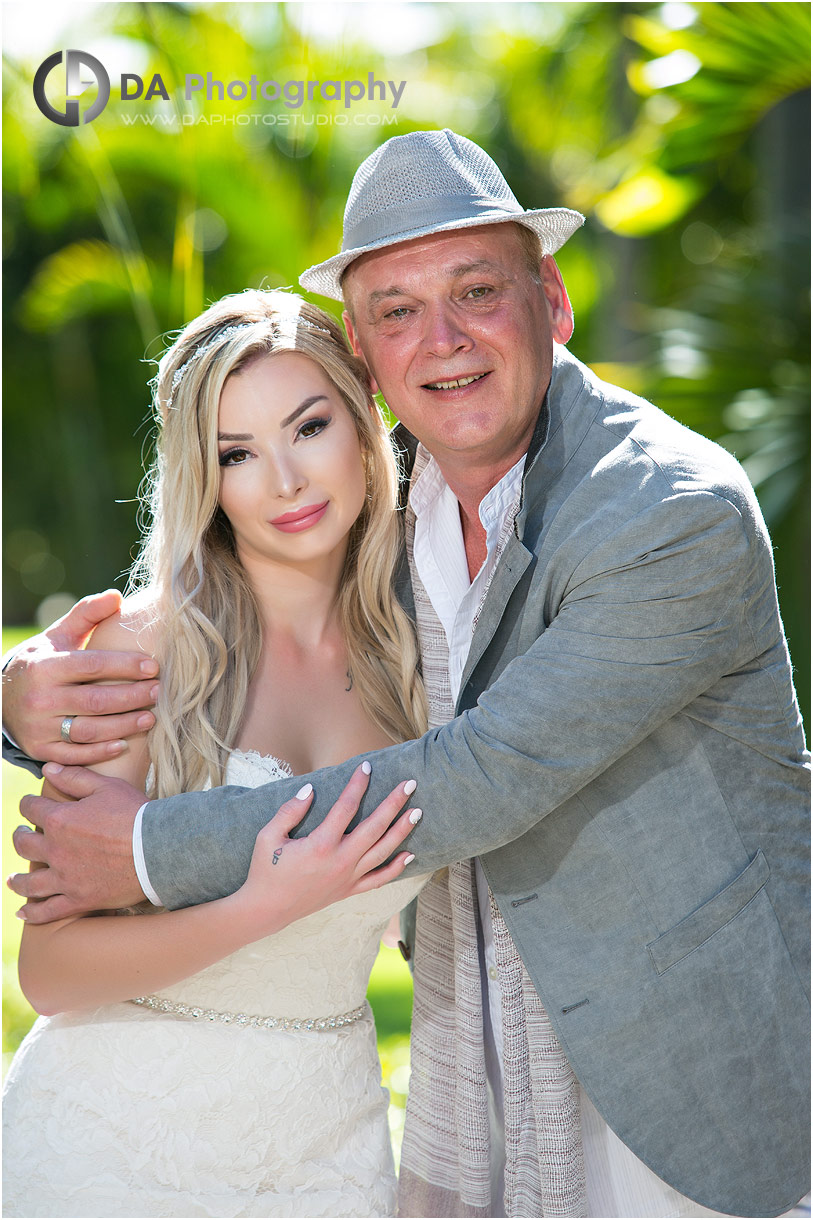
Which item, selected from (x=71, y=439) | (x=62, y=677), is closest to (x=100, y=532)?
(x=71, y=439)

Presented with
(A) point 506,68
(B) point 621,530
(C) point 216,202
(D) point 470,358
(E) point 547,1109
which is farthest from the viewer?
(A) point 506,68

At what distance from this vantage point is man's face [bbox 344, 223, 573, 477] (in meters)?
2.36

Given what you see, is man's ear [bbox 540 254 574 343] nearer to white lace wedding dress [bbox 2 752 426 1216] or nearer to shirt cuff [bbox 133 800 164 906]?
white lace wedding dress [bbox 2 752 426 1216]

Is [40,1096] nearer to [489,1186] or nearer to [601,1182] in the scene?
[489,1186]

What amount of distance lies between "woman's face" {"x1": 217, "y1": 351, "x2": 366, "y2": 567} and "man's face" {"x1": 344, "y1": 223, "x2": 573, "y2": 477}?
6.8 inches

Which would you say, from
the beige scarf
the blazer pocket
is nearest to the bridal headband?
the beige scarf

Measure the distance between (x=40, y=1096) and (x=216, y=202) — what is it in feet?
24.4

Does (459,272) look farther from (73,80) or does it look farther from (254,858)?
(73,80)

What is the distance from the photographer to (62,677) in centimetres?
226

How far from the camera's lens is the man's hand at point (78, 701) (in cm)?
223

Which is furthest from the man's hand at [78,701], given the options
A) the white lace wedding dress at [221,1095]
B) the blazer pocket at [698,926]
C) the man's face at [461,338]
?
the blazer pocket at [698,926]

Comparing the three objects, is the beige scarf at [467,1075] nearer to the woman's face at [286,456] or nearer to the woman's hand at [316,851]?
the woman's face at [286,456]

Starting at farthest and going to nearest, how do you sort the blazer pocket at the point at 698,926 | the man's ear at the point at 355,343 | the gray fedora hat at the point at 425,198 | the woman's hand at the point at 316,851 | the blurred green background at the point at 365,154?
1. the blurred green background at the point at 365,154
2. the man's ear at the point at 355,343
3. the gray fedora hat at the point at 425,198
4. the blazer pocket at the point at 698,926
5. the woman's hand at the point at 316,851

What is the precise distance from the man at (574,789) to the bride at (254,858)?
0.13 metres
